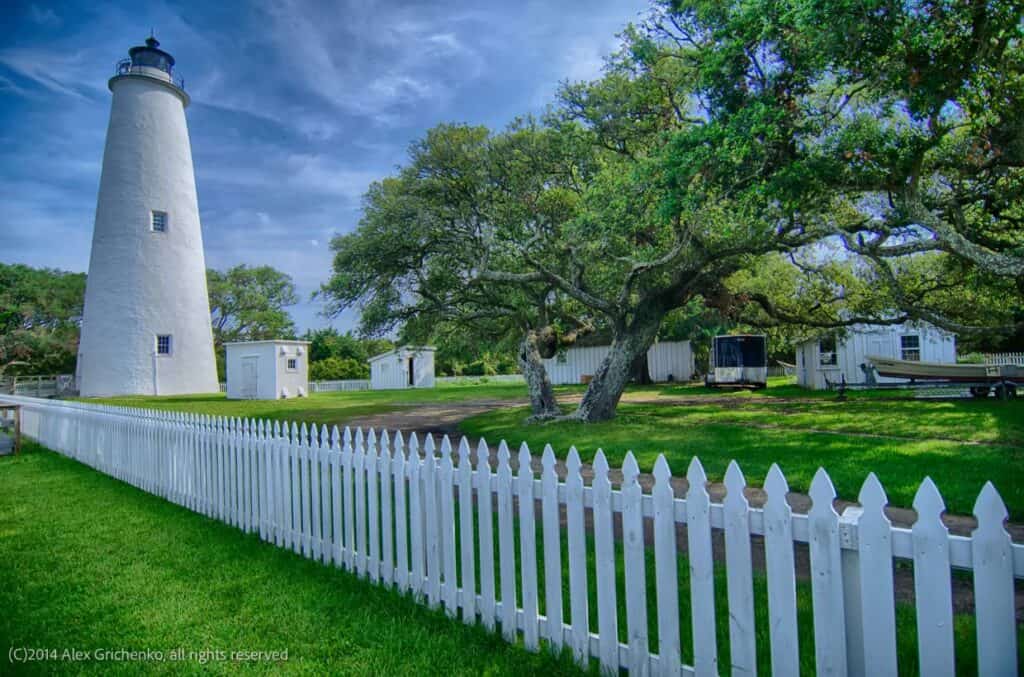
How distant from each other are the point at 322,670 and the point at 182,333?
27.0m

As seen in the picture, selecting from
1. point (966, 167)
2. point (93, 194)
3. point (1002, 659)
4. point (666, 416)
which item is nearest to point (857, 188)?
point (966, 167)

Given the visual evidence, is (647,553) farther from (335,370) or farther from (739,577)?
(335,370)

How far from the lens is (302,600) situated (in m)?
3.90

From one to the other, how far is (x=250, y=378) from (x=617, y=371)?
65.8ft

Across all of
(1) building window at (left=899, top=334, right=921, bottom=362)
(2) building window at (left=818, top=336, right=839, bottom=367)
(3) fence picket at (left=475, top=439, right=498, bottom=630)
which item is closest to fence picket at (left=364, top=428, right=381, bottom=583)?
(3) fence picket at (left=475, top=439, right=498, bottom=630)

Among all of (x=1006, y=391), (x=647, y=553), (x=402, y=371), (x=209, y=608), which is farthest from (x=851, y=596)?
(x=402, y=371)

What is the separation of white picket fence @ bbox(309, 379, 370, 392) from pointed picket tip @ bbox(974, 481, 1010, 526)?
118 ft

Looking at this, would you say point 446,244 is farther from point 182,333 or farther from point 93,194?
point 93,194

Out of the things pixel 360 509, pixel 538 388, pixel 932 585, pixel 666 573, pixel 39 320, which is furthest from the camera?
pixel 39 320

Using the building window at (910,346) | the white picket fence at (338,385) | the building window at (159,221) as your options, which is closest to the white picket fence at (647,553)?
the building window at (910,346)

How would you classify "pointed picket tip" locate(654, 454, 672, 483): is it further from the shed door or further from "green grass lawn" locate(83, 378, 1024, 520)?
the shed door

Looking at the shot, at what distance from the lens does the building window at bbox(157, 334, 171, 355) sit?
2516cm

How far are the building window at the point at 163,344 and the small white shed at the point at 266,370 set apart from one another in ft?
8.58

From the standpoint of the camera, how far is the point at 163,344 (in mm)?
25344
